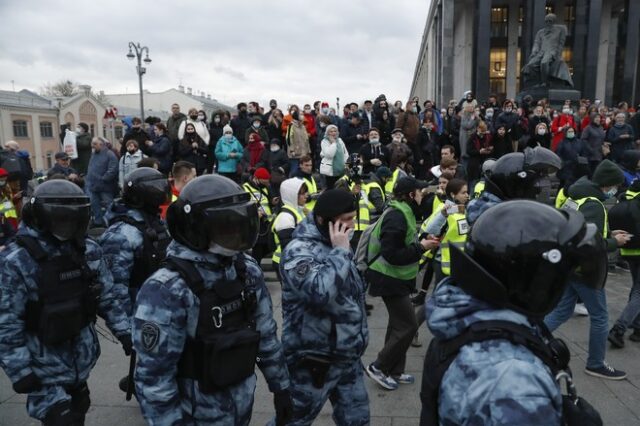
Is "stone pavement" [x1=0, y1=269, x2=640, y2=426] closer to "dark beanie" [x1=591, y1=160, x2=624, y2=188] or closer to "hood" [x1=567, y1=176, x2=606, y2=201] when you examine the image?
"hood" [x1=567, y1=176, x2=606, y2=201]

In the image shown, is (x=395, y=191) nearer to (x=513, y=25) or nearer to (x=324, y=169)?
(x=324, y=169)

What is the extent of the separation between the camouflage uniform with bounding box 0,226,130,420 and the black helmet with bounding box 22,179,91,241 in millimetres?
78

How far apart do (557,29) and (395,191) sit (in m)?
17.5

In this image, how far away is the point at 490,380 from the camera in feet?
4.68

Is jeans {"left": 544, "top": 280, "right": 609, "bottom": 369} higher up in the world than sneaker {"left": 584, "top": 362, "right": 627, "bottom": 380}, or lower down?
higher up

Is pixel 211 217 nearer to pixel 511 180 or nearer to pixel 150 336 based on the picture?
pixel 150 336

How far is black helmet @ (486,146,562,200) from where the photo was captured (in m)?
4.05

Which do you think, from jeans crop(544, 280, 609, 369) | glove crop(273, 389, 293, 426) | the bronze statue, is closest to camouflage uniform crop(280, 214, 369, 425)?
glove crop(273, 389, 293, 426)

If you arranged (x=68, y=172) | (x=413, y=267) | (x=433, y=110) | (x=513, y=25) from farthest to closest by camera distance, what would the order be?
(x=513, y=25) < (x=433, y=110) < (x=68, y=172) < (x=413, y=267)

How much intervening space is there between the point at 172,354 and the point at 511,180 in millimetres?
3042

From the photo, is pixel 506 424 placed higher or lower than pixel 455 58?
lower

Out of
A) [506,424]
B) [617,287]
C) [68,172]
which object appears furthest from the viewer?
[68,172]

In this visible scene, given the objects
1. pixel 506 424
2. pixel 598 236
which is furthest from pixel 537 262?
pixel 506 424

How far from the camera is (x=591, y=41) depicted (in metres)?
26.7
